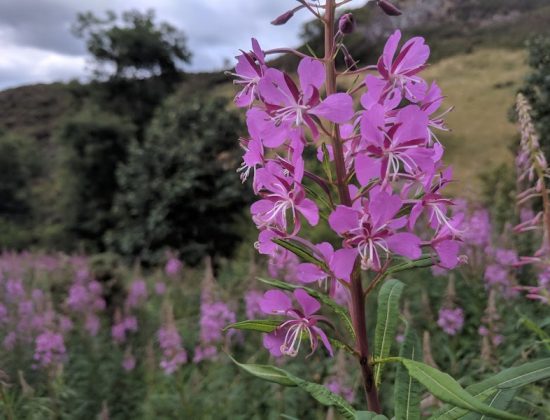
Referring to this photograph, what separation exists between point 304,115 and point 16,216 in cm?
3147

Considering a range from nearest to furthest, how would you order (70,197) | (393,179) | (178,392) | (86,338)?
(393,179) < (178,392) < (86,338) < (70,197)

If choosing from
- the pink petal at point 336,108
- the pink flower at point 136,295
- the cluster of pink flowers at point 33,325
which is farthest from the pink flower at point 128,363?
the pink petal at point 336,108

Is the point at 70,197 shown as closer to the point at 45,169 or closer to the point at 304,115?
the point at 45,169

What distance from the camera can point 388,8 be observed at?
119cm

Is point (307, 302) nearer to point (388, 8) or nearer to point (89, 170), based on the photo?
point (388, 8)

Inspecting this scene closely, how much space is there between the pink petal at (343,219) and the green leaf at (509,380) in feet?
1.28

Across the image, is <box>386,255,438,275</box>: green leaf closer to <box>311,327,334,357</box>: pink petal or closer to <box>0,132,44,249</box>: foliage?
<box>311,327,334,357</box>: pink petal

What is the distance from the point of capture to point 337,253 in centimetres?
100

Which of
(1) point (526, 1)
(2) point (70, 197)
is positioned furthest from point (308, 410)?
(1) point (526, 1)

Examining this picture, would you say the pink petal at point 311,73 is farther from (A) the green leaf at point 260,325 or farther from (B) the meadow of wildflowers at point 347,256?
(A) the green leaf at point 260,325

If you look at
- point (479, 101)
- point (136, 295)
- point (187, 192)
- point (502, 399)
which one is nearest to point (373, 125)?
point (502, 399)

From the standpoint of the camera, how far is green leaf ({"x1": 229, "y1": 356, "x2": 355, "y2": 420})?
103 cm

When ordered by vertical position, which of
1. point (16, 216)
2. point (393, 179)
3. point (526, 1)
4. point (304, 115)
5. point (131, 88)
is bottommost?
point (16, 216)

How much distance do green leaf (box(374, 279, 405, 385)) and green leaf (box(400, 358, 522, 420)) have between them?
0.20m
